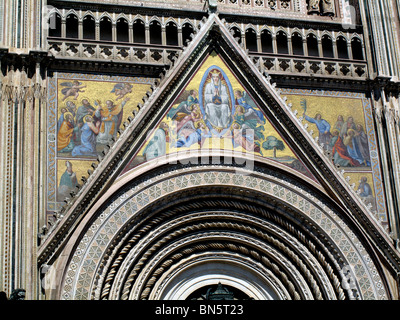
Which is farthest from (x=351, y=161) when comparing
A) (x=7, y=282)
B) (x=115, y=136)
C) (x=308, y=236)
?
(x=7, y=282)

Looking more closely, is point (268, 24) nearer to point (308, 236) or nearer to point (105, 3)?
point (105, 3)

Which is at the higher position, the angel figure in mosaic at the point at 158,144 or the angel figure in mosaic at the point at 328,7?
the angel figure in mosaic at the point at 328,7

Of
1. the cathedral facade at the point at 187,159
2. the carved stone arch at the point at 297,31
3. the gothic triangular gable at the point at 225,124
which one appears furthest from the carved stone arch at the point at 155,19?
the carved stone arch at the point at 297,31

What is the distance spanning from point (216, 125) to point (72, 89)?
3.09 m

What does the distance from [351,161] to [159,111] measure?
4.35 metres

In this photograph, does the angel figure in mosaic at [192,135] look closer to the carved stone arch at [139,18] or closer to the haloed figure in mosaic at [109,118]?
the haloed figure in mosaic at [109,118]

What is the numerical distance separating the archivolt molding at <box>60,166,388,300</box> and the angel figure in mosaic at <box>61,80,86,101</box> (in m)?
2.39

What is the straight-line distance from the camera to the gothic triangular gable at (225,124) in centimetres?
1764

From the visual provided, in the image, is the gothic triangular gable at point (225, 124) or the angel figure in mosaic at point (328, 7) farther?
the angel figure in mosaic at point (328, 7)

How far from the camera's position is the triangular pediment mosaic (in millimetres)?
18219

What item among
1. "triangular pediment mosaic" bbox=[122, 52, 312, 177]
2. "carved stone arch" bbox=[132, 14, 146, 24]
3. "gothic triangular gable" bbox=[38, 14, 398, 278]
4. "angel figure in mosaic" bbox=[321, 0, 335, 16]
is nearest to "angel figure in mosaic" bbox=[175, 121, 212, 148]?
"triangular pediment mosaic" bbox=[122, 52, 312, 177]

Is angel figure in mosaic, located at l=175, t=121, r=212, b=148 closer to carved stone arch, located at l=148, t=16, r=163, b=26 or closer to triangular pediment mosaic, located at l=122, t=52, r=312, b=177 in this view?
triangular pediment mosaic, located at l=122, t=52, r=312, b=177

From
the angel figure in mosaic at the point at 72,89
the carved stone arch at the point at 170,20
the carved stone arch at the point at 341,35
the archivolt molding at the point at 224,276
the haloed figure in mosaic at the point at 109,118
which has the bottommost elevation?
the archivolt molding at the point at 224,276

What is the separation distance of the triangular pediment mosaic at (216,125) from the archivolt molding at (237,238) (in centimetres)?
49
